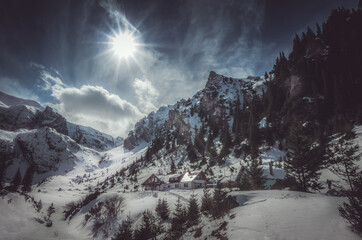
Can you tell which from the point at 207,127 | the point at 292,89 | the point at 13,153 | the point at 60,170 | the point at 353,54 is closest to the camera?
the point at 353,54

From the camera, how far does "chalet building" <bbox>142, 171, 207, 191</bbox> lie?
165 feet

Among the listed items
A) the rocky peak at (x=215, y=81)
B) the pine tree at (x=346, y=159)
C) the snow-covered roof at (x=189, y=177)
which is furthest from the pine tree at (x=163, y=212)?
the rocky peak at (x=215, y=81)

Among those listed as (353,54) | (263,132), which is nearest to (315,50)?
(353,54)

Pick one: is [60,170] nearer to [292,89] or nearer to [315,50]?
[292,89]

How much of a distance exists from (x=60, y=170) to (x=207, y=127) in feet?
649

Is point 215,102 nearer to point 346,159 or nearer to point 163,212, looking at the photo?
point 346,159

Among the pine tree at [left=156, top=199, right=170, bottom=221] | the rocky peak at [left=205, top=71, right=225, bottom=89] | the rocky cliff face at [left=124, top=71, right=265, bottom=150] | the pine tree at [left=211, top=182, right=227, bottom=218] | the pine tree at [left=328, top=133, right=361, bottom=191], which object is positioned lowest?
the pine tree at [left=156, top=199, right=170, bottom=221]

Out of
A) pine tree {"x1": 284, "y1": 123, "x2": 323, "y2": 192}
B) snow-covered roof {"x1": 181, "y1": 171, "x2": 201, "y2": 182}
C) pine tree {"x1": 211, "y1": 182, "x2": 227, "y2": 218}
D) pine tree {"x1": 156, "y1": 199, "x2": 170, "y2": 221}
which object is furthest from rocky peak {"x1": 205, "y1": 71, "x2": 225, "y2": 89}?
pine tree {"x1": 211, "y1": 182, "x2": 227, "y2": 218}

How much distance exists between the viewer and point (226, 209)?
14375mm

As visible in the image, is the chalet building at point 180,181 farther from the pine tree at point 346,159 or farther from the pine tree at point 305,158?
the pine tree at point 346,159

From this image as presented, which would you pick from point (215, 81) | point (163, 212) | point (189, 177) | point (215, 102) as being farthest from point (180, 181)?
point (215, 81)

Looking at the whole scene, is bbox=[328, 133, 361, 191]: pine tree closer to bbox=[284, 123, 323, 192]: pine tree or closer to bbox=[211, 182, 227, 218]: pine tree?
bbox=[284, 123, 323, 192]: pine tree

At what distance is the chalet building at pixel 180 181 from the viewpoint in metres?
50.3

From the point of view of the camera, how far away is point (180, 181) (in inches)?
2116
